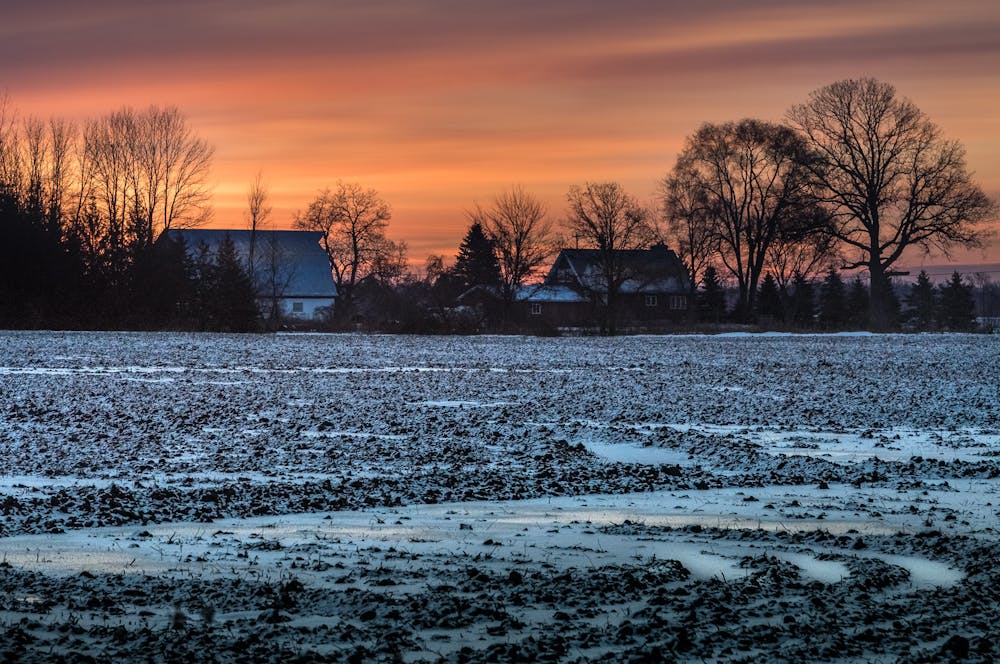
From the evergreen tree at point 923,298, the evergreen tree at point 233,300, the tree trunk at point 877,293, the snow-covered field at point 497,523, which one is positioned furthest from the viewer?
the evergreen tree at point 923,298

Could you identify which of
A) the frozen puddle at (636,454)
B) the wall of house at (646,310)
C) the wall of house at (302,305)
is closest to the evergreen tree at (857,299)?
the wall of house at (646,310)

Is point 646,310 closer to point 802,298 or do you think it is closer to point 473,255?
point 802,298

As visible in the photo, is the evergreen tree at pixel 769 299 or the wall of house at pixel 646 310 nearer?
the wall of house at pixel 646 310

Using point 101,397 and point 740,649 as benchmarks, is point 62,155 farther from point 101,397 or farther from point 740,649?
point 740,649

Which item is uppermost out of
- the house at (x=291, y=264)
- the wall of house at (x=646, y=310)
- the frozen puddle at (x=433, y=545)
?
the house at (x=291, y=264)

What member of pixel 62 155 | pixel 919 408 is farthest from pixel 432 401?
pixel 62 155

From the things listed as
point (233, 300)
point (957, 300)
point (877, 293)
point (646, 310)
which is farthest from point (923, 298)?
point (233, 300)

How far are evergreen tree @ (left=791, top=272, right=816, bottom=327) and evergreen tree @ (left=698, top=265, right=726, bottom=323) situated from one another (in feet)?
24.2

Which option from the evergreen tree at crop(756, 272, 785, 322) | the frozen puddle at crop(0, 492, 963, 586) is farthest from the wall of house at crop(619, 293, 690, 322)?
the frozen puddle at crop(0, 492, 963, 586)

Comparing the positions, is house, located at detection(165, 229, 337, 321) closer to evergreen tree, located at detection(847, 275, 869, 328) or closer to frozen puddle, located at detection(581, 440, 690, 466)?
evergreen tree, located at detection(847, 275, 869, 328)

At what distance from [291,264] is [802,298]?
39468 millimetres

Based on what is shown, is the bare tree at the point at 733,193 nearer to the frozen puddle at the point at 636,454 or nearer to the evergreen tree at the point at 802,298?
the evergreen tree at the point at 802,298

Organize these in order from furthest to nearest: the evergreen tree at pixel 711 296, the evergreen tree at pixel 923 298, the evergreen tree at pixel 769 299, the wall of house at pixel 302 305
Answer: the evergreen tree at pixel 923 298, the wall of house at pixel 302 305, the evergreen tree at pixel 711 296, the evergreen tree at pixel 769 299

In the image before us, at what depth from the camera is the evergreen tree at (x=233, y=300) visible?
51.1 metres
